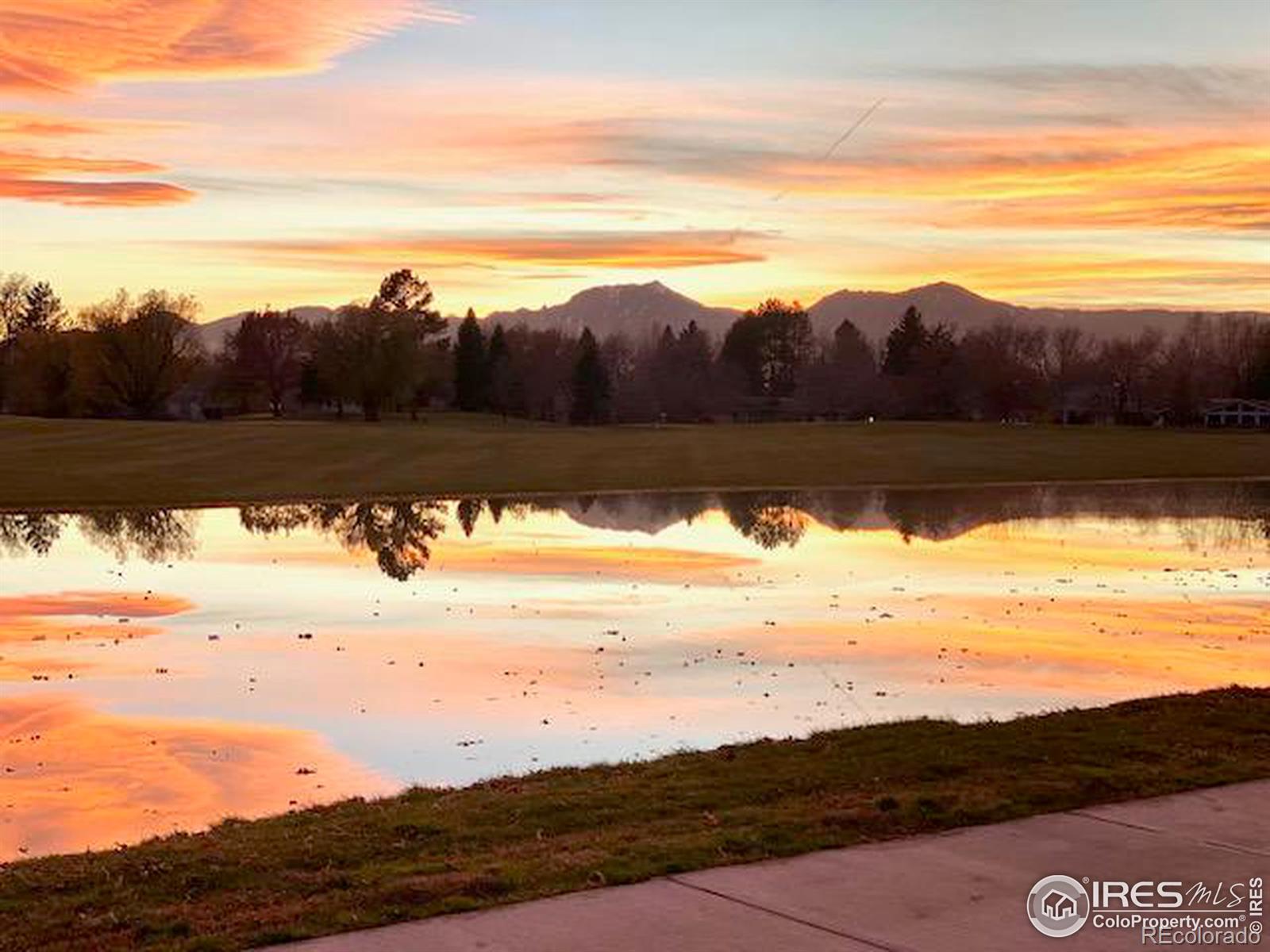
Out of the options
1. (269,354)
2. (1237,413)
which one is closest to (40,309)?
(269,354)

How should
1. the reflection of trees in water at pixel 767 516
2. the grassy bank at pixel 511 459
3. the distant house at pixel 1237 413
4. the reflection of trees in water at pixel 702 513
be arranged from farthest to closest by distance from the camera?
the distant house at pixel 1237 413
the grassy bank at pixel 511 459
the reflection of trees in water at pixel 767 516
the reflection of trees in water at pixel 702 513

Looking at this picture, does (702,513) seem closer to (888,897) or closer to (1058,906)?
(888,897)

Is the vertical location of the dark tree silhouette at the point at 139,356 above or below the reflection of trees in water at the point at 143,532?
above

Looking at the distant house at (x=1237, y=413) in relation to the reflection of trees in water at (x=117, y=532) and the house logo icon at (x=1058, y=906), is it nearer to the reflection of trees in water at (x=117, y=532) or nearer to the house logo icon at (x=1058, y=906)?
the reflection of trees in water at (x=117, y=532)

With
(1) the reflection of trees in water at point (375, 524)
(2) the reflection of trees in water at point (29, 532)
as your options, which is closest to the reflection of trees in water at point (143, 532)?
(2) the reflection of trees in water at point (29, 532)

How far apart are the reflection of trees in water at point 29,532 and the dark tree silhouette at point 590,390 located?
365 feet

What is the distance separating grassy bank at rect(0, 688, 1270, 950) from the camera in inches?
285

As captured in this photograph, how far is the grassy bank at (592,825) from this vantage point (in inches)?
285

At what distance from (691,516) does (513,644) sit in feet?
72.0

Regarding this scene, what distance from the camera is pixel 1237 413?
5531 inches

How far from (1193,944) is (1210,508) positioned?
39676 mm

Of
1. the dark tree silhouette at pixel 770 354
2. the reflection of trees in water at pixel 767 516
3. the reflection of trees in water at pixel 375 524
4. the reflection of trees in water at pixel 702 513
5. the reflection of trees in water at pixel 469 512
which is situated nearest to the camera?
the reflection of trees in water at pixel 375 524

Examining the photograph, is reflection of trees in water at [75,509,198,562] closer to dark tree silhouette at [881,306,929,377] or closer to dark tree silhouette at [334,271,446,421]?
dark tree silhouette at [334,271,446,421]

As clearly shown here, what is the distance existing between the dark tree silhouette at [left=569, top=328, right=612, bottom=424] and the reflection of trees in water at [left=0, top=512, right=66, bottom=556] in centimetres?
11114
